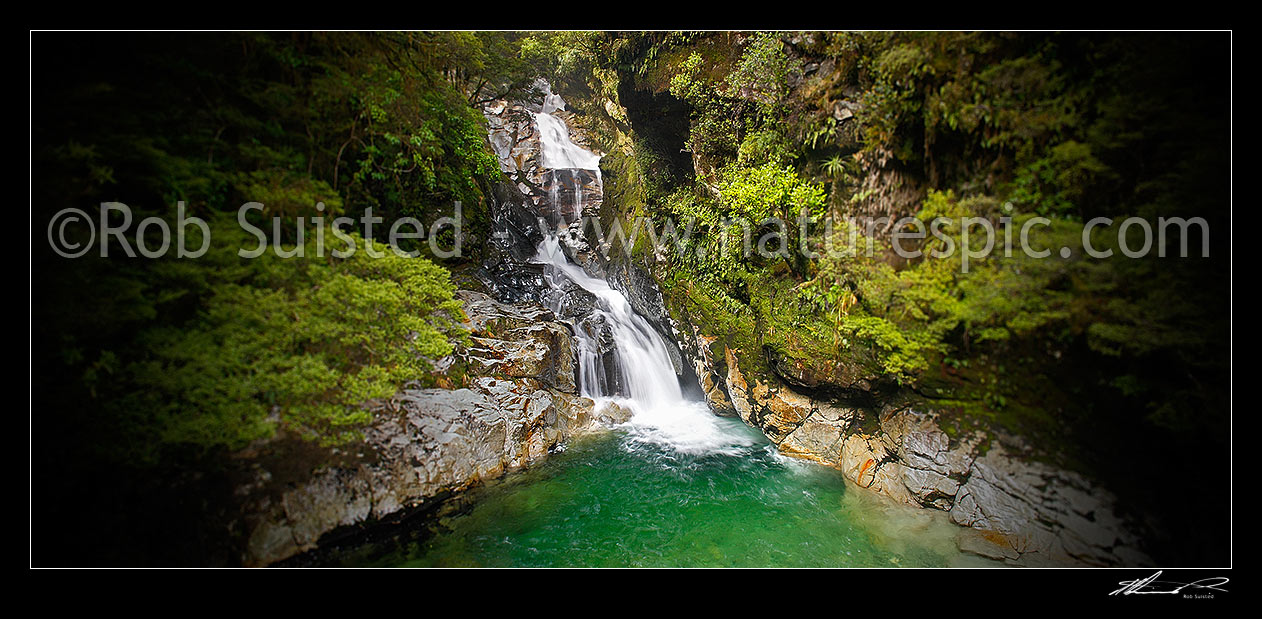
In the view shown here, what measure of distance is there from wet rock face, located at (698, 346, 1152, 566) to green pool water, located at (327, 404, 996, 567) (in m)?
0.24

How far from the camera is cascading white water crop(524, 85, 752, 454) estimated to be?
803cm

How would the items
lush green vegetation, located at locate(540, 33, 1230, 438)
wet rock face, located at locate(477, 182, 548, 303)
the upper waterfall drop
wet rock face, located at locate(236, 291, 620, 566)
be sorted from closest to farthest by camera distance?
lush green vegetation, located at locate(540, 33, 1230, 438)
wet rock face, located at locate(236, 291, 620, 566)
wet rock face, located at locate(477, 182, 548, 303)
the upper waterfall drop

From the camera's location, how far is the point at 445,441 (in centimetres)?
586

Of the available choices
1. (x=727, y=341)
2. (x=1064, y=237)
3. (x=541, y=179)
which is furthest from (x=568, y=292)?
(x=1064, y=237)

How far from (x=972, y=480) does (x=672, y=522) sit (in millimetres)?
3733

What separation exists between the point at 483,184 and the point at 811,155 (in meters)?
7.80

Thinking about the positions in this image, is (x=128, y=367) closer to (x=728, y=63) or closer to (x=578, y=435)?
(x=578, y=435)

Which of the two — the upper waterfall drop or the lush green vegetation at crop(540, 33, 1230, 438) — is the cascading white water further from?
the upper waterfall drop

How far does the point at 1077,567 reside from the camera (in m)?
4.23

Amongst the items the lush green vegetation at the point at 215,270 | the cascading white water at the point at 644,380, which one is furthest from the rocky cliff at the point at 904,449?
the lush green vegetation at the point at 215,270

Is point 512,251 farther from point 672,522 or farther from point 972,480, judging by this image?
point 972,480
